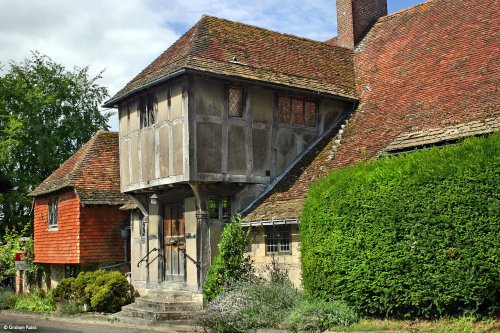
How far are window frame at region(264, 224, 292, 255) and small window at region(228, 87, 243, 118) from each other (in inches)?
133

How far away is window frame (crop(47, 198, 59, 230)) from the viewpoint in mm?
24234

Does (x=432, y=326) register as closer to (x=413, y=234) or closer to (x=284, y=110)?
(x=413, y=234)

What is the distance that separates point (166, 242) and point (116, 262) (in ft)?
16.5

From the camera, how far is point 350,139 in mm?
17312

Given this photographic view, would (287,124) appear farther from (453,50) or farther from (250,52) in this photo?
(453,50)

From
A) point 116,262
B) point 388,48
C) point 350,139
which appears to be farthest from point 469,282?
point 116,262

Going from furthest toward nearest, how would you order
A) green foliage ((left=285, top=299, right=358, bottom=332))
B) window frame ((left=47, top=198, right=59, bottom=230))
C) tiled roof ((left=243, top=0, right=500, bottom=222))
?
window frame ((left=47, top=198, right=59, bottom=230))
tiled roof ((left=243, top=0, right=500, bottom=222))
green foliage ((left=285, top=299, right=358, bottom=332))

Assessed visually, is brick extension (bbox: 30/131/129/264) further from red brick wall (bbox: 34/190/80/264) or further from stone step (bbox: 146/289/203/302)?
stone step (bbox: 146/289/203/302)

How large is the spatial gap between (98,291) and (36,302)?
16.1 ft

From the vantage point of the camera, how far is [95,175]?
909 inches

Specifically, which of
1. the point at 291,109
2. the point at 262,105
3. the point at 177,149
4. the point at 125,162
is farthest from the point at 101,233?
the point at 291,109

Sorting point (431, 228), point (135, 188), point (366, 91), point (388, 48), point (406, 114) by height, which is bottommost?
point (431, 228)

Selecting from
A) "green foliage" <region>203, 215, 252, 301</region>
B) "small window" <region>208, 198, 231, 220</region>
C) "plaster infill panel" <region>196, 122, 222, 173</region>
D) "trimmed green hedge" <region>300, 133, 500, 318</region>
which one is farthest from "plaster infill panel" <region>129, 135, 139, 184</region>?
"trimmed green hedge" <region>300, 133, 500, 318</region>

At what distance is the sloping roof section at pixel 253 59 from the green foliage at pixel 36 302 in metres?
7.70
